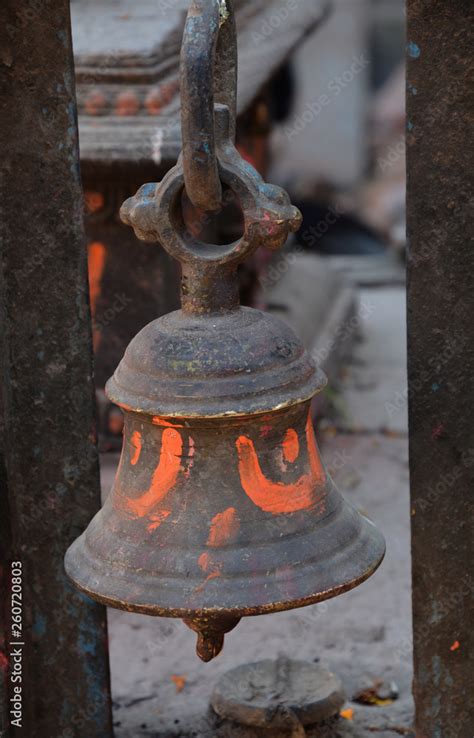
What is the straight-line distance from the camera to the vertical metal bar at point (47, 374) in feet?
8.05

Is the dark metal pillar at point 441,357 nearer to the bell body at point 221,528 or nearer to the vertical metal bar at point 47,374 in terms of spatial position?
the bell body at point 221,528

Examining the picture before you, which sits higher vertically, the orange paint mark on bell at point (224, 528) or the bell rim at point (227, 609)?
the orange paint mark on bell at point (224, 528)

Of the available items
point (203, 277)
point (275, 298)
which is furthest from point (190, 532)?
point (275, 298)

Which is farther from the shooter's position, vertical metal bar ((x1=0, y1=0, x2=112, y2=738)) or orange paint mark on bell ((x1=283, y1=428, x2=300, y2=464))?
vertical metal bar ((x1=0, y1=0, x2=112, y2=738))

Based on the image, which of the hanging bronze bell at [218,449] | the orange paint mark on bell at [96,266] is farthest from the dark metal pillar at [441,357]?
the orange paint mark on bell at [96,266]

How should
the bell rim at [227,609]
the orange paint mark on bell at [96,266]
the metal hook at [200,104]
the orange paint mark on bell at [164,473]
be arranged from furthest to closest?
1. the orange paint mark on bell at [96,266]
2. the orange paint mark on bell at [164,473]
3. the bell rim at [227,609]
4. the metal hook at [200,104]

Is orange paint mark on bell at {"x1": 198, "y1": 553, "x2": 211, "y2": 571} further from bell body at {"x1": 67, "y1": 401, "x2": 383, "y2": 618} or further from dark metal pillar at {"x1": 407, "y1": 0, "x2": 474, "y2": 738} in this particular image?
dark metal pillar at {"x1": 407, "y1": 0, "x2": 474, "y2": 738}

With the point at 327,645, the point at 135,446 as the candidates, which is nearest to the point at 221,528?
the point at 135,446

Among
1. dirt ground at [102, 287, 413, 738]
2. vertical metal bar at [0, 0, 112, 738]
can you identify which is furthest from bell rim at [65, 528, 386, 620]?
dirt ground at [102, 287, 413, 738]

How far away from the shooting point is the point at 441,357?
2.48 meters

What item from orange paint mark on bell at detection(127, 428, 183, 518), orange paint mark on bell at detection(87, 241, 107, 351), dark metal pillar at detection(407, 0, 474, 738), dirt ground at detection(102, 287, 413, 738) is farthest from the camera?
orange paint mark on bell at detection(87, 241, 107, 351)

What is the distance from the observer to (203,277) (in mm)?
1935

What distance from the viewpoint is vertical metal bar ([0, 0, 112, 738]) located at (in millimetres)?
2453

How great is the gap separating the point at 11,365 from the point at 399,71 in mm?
13837
